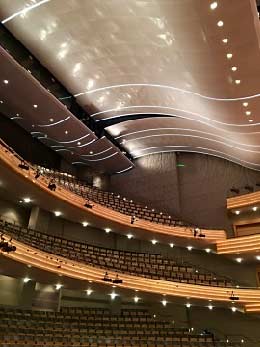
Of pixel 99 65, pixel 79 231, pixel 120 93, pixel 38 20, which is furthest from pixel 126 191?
pixel 38 20

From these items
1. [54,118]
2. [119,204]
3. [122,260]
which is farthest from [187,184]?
[54,118]

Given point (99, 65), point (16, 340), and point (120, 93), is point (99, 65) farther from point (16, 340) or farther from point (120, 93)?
point (16, 340)

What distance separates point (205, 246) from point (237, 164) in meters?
4.49

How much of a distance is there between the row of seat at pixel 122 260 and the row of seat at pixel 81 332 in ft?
5.02

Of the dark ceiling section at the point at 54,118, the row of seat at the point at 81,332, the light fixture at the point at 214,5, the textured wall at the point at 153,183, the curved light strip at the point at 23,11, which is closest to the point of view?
the light fixture at the point at 214,5

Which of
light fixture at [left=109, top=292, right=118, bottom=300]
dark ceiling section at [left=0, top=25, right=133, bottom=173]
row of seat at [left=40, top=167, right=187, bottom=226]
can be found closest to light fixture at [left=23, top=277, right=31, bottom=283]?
light fixture at [left=109, top=292, right=118, bottom=300]

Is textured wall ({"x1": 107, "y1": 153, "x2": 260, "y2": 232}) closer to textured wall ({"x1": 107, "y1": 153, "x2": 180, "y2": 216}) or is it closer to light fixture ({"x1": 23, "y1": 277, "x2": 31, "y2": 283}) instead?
textured wall ({"x1": 107, "y1": 153, "x2": 180, "y2": 216})

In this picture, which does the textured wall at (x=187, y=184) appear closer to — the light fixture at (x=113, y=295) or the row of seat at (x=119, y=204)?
the row of seat at (x=119, y=204)

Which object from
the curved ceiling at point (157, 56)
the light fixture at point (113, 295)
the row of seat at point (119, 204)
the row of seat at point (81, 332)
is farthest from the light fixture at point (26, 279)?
the curved ceiling at point (157, 56)

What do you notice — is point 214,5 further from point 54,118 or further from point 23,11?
point 54,118

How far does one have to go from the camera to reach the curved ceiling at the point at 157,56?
855cm

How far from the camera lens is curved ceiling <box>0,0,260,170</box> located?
855cm

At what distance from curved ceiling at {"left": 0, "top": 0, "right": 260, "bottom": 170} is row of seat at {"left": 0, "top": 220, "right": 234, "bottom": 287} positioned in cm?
561

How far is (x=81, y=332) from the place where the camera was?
29.1ft
